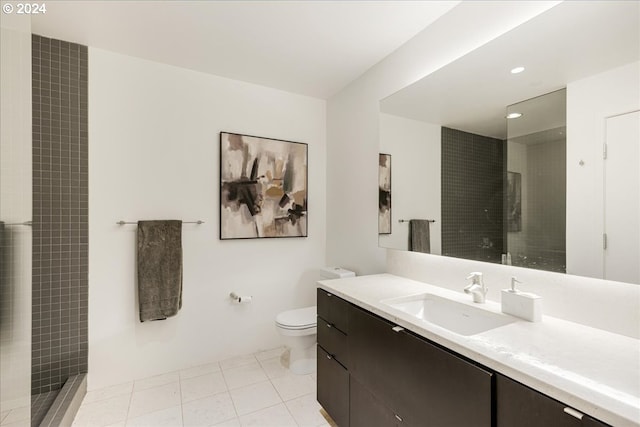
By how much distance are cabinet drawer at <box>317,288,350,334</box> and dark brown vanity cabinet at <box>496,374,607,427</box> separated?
856 millimetres

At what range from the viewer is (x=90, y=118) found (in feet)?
6.95

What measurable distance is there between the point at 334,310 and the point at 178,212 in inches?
59.9

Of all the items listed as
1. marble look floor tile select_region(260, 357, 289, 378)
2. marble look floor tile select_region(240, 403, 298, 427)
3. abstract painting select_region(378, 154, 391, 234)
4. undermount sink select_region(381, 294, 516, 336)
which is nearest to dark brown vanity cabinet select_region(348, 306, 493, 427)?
undermount sink select_region(381, 294, 516, 336)

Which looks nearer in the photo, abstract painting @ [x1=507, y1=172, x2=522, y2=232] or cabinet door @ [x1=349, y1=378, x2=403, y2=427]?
cabinet door @ [x1=349, y1=378, x2=403, y2=427]

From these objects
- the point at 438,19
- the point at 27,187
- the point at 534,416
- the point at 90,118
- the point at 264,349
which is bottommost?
the point at 264,349

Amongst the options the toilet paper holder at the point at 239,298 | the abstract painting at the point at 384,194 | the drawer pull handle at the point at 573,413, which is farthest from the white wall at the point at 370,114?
the drawer pull handle at the point at 573,413

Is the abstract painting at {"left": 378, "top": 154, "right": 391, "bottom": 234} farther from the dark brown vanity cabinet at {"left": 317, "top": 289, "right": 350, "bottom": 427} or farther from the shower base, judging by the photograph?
the shower base

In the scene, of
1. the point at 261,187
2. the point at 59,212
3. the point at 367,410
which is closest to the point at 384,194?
the point at 261,187

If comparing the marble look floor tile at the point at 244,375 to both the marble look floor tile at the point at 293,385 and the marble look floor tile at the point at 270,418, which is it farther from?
the marble look floor tile at the point at 270,418

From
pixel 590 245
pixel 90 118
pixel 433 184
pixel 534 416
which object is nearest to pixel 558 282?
pixel 590 245

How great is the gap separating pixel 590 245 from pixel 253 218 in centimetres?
226

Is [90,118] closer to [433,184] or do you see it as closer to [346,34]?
[346,34]

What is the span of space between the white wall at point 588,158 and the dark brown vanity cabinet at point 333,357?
1079mm

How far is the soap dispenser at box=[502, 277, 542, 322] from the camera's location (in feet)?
3.95
